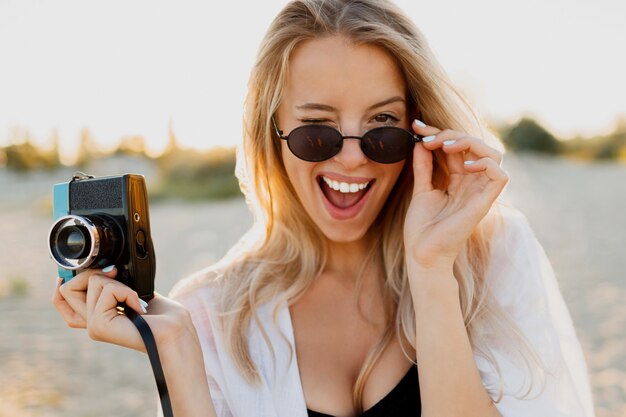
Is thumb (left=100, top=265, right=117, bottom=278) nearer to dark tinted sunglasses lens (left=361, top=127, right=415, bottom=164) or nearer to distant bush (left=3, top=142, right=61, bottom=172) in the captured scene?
dark tinted sunglasses lens (left=361, top=127, right=415, bottom=164)

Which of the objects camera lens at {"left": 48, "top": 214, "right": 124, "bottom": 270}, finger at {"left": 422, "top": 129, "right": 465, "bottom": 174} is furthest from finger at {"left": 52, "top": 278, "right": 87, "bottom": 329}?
finger at {"left": 422, "top": 129, "right": 465, "bottom": 174}

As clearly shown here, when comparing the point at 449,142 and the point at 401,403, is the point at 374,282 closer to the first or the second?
the point at 401,403

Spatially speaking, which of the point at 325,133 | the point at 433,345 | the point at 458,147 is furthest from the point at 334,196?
the point at 433,345

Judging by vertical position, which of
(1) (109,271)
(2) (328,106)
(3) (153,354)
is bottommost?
(3) (153,354)

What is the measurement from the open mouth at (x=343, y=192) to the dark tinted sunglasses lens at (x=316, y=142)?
15 cm

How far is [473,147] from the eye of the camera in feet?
7.39

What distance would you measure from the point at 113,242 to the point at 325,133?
30.9 inches

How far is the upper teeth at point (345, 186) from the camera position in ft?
8.00

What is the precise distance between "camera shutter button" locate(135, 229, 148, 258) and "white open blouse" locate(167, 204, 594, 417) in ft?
1.88

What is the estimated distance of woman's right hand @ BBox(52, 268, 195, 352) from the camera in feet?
6.40

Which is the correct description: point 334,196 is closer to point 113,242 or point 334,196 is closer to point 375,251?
point 375,251

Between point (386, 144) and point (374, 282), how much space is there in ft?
2.28

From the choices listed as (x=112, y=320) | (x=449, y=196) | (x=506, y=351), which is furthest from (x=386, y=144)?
(x=112, y=320)

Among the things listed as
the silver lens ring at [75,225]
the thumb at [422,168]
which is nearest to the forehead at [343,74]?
the thumb at [422,168]
